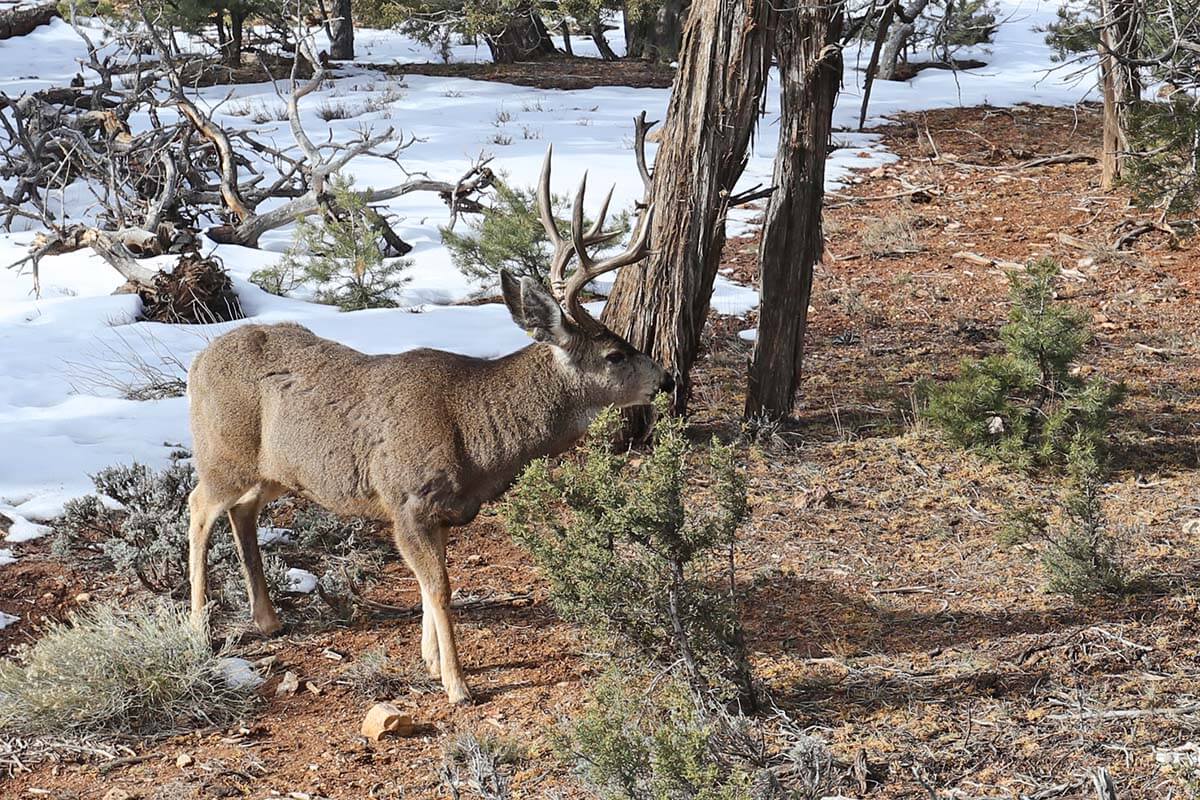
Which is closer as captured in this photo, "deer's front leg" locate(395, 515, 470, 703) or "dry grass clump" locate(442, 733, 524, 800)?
"dry grass clump" locate(442, 733, 524, 800)

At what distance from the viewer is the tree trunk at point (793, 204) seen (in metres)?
7.54

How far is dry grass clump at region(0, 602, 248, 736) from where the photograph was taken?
16.8 feet

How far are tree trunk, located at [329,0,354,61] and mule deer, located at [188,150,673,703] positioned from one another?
78.2 ft

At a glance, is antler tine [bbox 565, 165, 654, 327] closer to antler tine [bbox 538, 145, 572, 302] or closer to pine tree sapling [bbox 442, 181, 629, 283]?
antler tine [bbox 538, 145, 572, 302]

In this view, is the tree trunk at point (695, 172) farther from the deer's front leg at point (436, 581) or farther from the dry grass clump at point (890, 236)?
the dry grass clump at point (890, 236)

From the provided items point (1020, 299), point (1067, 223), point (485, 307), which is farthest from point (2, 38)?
point (1020, 299)

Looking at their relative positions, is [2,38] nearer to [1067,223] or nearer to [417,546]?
[1067,223]

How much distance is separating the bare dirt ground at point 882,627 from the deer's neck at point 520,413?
91 centimetres

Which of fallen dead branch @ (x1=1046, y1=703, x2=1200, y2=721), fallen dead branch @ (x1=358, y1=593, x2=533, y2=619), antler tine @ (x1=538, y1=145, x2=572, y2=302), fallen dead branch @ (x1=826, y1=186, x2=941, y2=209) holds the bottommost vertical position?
fallen dead branch @ (x1=358, y1=593, x2=533, y2=619)

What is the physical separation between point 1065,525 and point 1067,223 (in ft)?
26.8

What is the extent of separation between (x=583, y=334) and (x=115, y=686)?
8.49 feet

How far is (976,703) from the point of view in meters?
4.66

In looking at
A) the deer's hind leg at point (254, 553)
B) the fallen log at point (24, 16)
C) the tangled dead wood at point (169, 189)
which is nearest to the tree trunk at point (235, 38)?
the fallen log at point (24, 16)

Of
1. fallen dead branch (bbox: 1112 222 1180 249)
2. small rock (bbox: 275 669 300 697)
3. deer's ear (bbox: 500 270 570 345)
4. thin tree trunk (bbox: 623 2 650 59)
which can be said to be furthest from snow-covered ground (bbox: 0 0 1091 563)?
thin tree trunk (bbox: 623 2 650 59)
